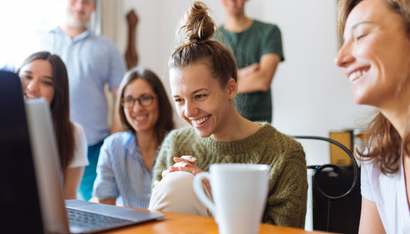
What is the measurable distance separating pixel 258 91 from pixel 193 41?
1.06m

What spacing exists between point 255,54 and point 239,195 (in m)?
1.96

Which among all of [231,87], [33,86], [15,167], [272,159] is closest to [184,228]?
[15,167]

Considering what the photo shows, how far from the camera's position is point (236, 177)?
52cm

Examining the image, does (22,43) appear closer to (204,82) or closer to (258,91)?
(258,91)

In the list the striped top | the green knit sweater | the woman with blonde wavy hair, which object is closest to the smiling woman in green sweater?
the green knit sweater

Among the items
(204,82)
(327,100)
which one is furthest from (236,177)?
(327,100)

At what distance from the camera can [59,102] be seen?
185cm

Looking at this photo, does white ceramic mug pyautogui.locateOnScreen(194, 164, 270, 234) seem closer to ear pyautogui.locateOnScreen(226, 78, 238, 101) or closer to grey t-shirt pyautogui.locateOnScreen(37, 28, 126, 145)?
ear pyautogui.locateOnScreen(226, 78, 238, 101)

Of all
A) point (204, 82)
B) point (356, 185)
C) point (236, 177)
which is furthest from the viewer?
point (204, 82)

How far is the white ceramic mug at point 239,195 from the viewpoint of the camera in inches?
20.4

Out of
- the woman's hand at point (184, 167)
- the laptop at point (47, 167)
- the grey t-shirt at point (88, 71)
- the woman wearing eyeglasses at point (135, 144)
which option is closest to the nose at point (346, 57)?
the woman's hand at point (184, 167)

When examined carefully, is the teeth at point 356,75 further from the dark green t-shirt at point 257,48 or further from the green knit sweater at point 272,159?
the dark green t-shirt at point 257,48

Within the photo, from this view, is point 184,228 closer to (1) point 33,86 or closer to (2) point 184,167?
(2) point 184,167

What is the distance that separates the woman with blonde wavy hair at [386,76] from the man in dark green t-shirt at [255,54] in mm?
1431
